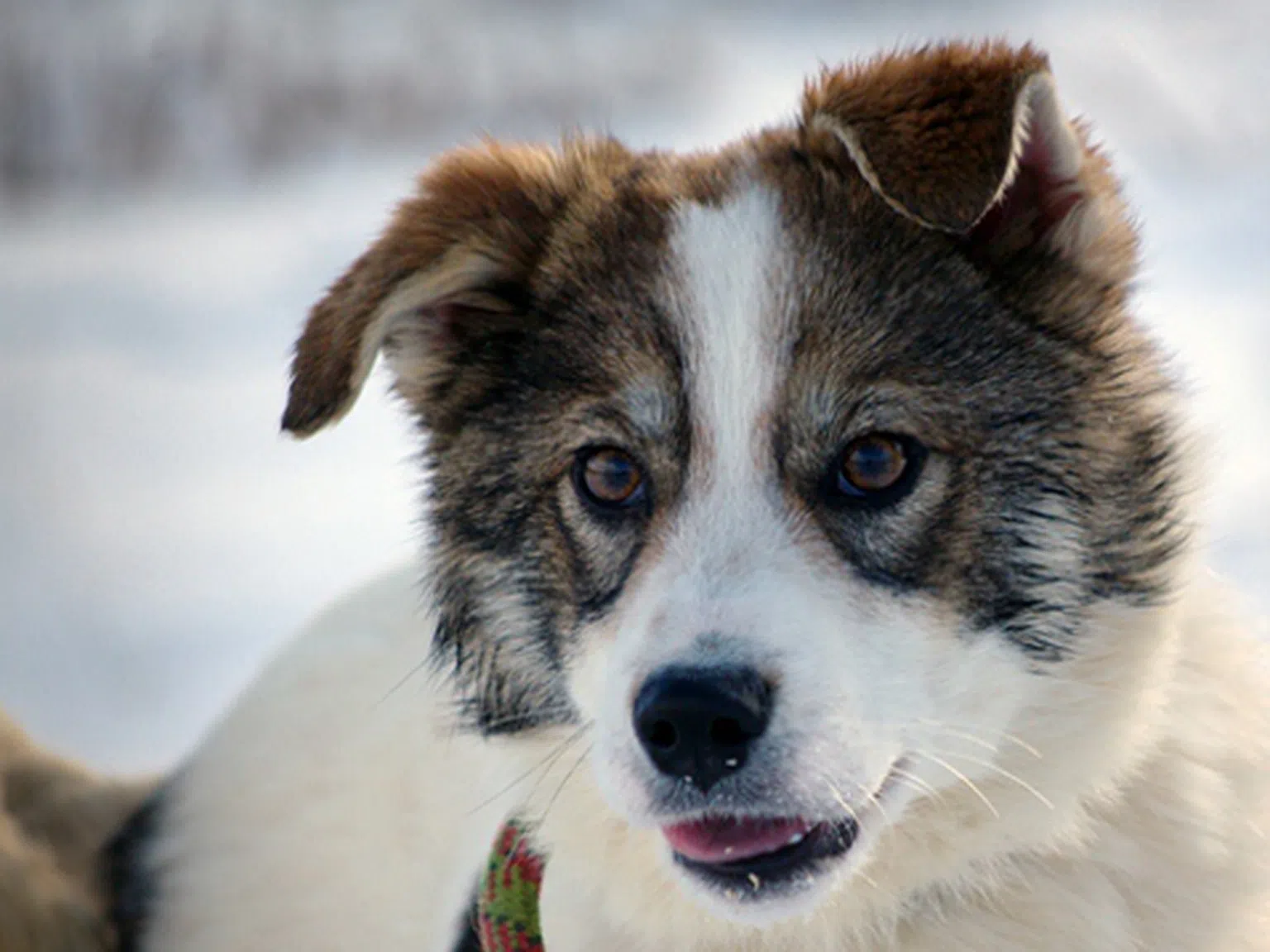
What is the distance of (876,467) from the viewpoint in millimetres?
2594

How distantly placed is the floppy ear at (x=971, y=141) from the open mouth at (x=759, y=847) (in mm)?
857

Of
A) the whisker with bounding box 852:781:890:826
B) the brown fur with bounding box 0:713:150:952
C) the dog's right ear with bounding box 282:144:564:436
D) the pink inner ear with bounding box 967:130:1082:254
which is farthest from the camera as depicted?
the brown fur with bounding box 0:713:150:952

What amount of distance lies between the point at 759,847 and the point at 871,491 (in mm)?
544

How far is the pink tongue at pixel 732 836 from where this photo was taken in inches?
97.3

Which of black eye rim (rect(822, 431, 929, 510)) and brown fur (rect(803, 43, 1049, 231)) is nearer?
brown fur (rect(803, 43, 1049, 231))

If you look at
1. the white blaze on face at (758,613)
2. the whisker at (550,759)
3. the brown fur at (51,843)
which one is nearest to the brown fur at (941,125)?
the white blaze on face at (758,613)

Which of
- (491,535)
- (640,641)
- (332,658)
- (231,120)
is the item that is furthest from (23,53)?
(640,641)

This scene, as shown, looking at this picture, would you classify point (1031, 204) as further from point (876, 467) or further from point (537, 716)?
point (537, 716)

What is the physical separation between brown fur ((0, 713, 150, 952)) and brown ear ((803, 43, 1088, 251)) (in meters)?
2.19

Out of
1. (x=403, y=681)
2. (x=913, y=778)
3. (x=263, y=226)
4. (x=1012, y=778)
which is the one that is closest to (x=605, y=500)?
(x=913, y=778)

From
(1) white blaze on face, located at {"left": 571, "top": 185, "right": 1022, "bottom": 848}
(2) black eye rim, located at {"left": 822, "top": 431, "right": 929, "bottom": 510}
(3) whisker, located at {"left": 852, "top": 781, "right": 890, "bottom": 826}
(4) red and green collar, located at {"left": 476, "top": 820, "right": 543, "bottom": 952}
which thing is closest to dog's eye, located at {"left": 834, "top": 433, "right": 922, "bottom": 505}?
(2) black eye rim, located at {"left": 822, "top": 431, "right": 929, "bottom": 510}

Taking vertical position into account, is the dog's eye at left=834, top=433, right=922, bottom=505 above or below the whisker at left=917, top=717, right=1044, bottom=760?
above

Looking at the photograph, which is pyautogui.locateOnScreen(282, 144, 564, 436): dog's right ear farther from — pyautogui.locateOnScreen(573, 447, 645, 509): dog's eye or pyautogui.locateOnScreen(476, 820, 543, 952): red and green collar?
pyautogui.locateOnScreen(476, 820, 543, 952): red and green collar

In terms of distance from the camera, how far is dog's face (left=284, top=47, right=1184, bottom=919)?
94.0 inches
